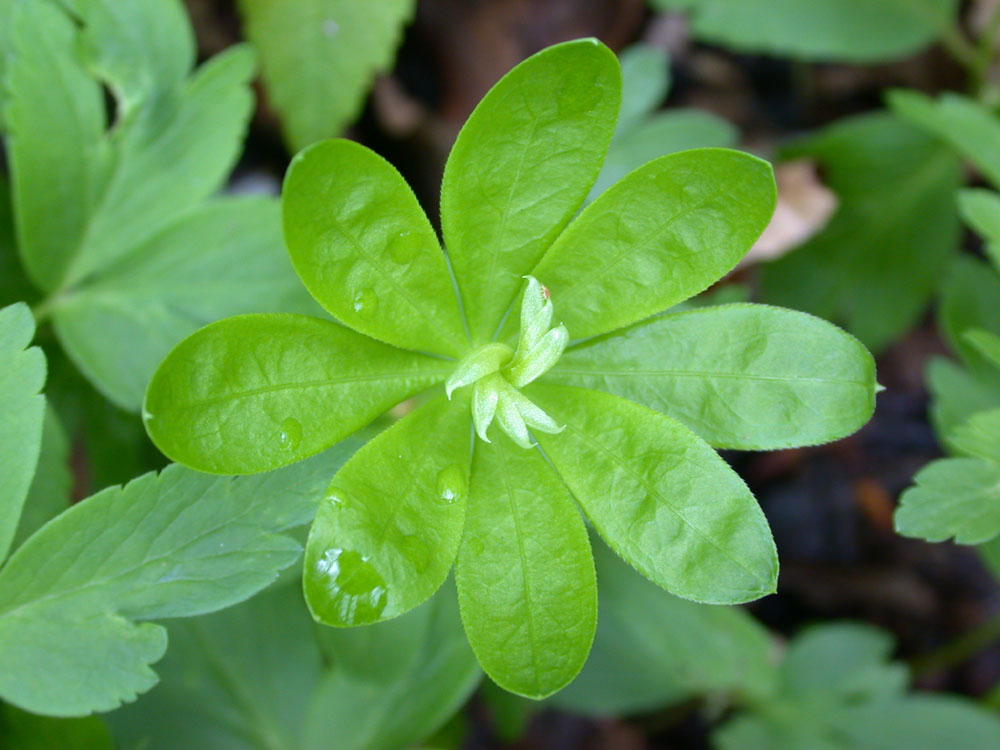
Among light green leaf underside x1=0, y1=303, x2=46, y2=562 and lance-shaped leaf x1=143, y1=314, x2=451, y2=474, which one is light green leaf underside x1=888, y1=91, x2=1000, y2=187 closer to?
lance-shaped leaf x1=143, y1=314, x2=451, y2=474

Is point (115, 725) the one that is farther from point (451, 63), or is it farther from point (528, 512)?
point (451, 63)

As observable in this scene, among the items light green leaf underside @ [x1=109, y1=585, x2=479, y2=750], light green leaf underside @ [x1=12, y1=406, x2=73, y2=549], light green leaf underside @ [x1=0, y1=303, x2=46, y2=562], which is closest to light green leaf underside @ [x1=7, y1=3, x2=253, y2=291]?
light green leaf underside @ [x1=12, y1=406, x2=73, y2=549]

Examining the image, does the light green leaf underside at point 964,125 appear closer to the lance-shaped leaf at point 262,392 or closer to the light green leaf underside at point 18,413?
the lance-shaped leaf at point 262,392

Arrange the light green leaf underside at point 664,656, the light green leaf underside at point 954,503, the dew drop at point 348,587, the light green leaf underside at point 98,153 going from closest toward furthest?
the dew drop at point 348,587 → the light green leaf underside at point 954,503 → the light green leaf underside at point 98,153 → the light green leaf underside at point 664,656

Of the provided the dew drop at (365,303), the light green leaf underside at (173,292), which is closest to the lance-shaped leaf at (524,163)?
the dew drop at (365,303)

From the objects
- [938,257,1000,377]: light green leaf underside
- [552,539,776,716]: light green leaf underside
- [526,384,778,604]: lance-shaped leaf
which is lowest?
[552,539,776,716]: light green leaf underside

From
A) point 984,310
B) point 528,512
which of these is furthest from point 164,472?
point 984,310
